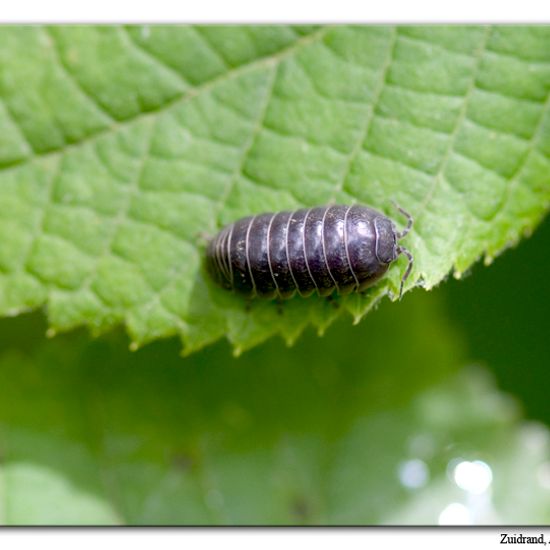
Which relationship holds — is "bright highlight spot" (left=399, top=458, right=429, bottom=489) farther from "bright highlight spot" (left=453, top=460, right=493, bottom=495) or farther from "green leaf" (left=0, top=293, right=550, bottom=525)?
"bright highlight spot" (left=453, top=460, right=493, bottom=495)

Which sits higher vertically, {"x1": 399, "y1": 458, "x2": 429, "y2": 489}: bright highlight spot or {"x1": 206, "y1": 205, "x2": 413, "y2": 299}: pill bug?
{"x1": 206, "y1": 205, "x2": 413, "y2": 299}: pill bug

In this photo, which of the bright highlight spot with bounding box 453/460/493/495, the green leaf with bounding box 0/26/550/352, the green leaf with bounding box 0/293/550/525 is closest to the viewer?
the green leaf with bounding box 0/26/550/352

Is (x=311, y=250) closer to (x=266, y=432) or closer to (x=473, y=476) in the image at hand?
(x=266, y=432)

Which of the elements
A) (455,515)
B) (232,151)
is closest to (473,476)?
(455,515)

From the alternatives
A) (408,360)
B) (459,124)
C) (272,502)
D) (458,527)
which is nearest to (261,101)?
(459,124)

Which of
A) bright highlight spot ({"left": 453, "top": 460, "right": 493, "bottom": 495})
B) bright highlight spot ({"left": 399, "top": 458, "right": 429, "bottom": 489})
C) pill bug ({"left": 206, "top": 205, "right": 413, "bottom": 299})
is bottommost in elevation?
bright highlight spot ({"left": 399, "top": 458, "right": 429, "bottom": 489})

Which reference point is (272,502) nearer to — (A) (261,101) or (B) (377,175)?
(B) (377,175)

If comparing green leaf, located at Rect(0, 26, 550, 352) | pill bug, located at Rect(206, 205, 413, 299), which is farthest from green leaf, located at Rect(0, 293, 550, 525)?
pill bug, located at Rect(206, 205, 413, 299)
